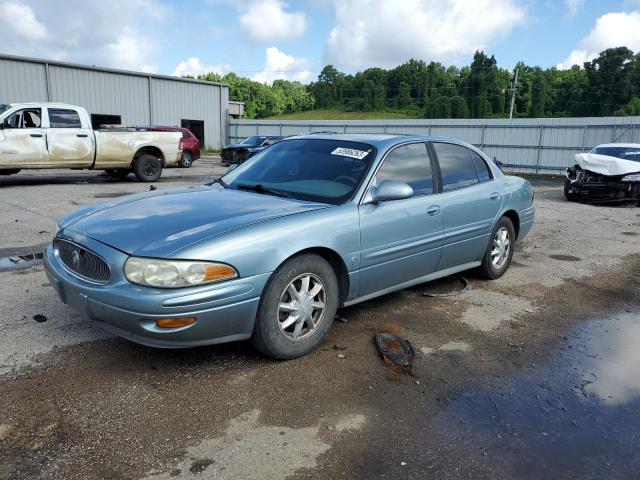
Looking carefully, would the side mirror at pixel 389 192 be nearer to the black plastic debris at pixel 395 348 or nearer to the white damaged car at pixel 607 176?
the black plastic debris at pixel 395 348

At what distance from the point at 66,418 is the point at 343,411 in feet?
4.94

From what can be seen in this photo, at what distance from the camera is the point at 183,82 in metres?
31.7

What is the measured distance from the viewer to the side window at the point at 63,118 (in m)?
12.6

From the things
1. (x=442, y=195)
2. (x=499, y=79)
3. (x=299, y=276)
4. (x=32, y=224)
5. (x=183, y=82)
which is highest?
(x=499, y=79)

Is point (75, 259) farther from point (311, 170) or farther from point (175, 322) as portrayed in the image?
point (311, 170)

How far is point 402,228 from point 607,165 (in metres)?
10.5

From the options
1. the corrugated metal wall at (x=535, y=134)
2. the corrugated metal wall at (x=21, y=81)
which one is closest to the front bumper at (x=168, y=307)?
the corrugated metal wall at (x=535, y=134)

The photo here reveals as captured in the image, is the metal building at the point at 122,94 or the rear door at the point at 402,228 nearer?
the rear door at the point at 402,228

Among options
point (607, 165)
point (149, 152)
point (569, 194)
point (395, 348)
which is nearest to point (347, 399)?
point (395, 348)

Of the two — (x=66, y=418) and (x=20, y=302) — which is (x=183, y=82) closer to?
(x=20, y=302)

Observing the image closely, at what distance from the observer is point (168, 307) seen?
2.93 m

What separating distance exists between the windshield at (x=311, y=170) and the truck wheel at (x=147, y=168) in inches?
404

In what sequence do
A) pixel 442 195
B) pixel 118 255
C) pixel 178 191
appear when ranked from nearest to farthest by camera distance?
pixel 118 255
pixel 178 191
pixel 442 195

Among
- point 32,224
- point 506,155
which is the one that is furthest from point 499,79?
point 32,224
